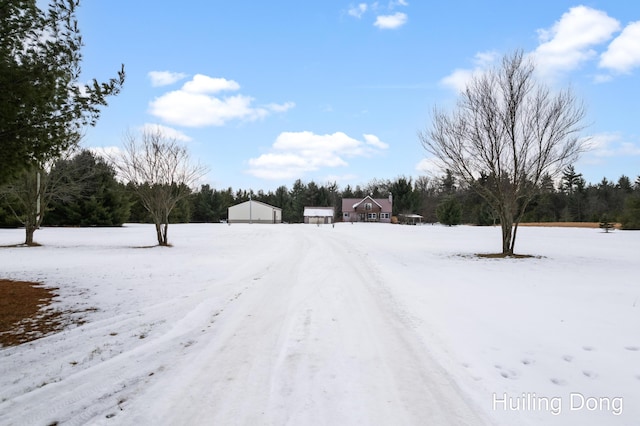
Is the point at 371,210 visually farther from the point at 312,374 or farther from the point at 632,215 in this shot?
the point at 312,374

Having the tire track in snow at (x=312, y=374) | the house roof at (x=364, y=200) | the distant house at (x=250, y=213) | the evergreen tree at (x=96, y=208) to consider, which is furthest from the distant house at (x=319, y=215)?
the tire track in snow at (x=312, y=374)

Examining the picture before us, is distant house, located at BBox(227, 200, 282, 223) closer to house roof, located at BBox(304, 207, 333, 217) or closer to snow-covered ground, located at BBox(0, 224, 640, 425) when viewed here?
house roof, located at BBox(304, 207, 333, 217)

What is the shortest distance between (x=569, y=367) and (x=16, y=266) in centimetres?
1438

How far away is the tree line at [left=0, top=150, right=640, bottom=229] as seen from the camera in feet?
65.1

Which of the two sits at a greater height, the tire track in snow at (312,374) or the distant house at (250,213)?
the distant house at (250,213)

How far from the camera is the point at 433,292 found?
775 cm

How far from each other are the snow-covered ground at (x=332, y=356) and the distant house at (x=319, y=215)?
6198 cm

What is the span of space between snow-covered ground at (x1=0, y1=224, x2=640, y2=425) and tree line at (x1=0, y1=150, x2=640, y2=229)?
428 inches

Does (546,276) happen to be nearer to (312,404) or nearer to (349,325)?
(349,325)

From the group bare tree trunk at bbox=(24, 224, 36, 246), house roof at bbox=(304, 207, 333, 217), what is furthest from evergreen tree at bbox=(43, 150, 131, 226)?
house roof at bbox=(304, 207, 333, 217)

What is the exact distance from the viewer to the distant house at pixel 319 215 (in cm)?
7062

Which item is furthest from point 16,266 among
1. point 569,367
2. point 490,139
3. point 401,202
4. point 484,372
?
point 401,202

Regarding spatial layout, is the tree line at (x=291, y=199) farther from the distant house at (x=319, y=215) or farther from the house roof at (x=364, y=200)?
the distant house at (x=319, y=215)

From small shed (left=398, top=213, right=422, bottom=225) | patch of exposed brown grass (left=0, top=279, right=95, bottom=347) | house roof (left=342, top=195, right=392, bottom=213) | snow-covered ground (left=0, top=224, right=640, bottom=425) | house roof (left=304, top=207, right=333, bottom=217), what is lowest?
patch of exposed brown grass (left=0, top=279, right=95, bottom=347)
